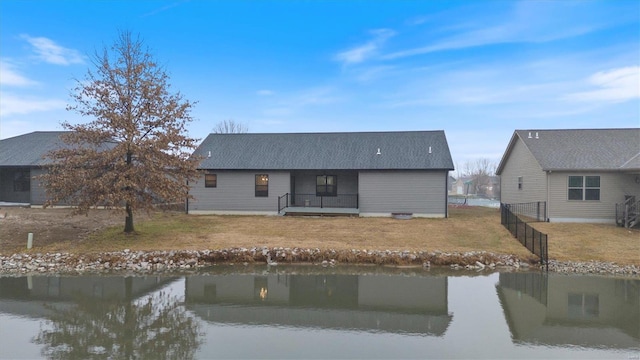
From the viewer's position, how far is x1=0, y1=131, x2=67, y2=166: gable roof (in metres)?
23.4

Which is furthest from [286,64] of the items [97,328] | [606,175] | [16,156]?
[97,328]

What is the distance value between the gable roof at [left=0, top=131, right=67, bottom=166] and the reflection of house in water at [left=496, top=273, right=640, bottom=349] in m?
25.0

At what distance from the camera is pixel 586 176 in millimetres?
18109

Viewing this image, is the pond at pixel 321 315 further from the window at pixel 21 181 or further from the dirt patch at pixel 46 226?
the window at pixel 21 181

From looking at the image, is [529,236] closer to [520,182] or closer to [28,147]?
[520,182]

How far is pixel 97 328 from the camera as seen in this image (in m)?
7.56

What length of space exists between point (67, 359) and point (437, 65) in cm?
2433

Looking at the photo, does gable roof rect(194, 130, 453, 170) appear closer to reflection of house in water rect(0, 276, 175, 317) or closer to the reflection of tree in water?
reflection of house in water rect(0, 276, 175, 317)

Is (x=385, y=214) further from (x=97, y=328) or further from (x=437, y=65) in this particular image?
(x=97, y=328)

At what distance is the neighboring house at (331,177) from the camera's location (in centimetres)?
2042

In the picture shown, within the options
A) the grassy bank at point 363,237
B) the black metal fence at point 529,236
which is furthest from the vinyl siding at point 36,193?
the black metal fence at point 529,236

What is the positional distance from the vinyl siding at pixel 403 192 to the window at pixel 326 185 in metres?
1.79

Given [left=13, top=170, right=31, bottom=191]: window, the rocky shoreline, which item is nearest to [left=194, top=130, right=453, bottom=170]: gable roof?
the rocky shoreline

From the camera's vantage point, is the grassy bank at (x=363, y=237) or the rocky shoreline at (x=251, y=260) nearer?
the rocky shoreline at (x=251, y=260)
